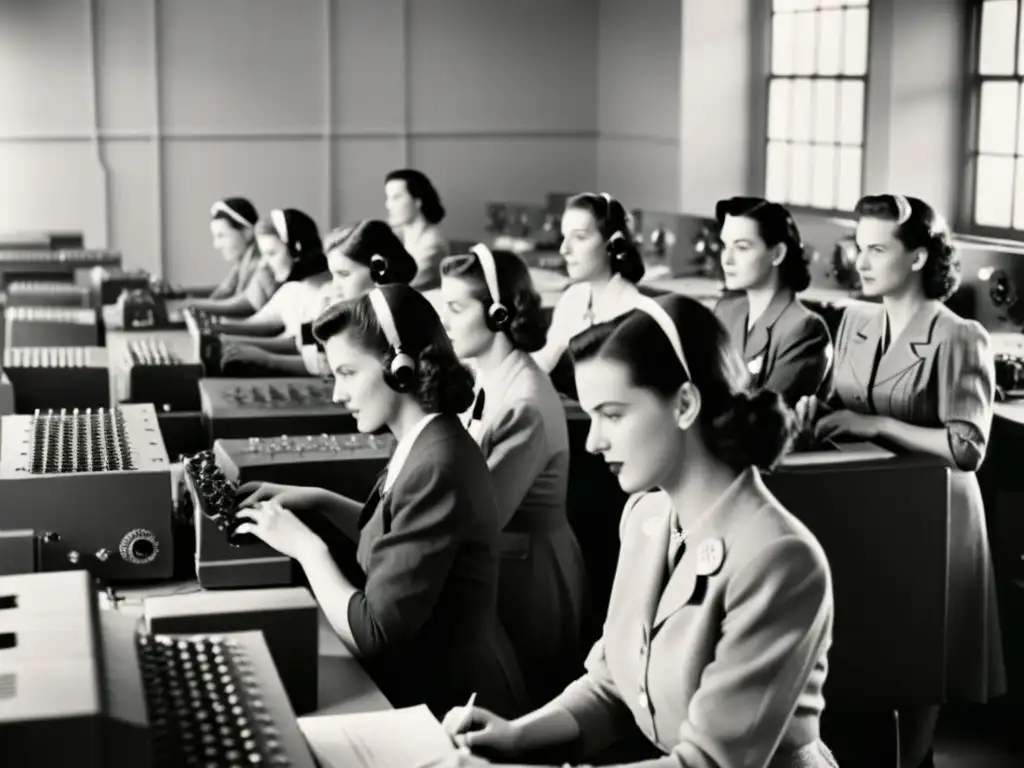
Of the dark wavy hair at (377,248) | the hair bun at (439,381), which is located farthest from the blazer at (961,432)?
the hair bun at (439,381)

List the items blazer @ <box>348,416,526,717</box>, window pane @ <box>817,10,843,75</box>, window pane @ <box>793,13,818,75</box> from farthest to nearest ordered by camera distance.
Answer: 1. window pane @ <box>793,13,818,75</box>
2. window pane @ <box>817,10,843,75</box>
3. blazer @ <box>348,416,526,717</box>

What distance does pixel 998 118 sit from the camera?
673 centimetres

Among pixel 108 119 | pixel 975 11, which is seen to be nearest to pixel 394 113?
pixel 108 119

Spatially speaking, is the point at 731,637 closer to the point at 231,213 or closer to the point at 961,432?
the point at 961,432

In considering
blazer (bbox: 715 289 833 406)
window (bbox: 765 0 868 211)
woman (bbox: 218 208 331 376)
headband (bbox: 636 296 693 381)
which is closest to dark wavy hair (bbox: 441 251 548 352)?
blazer (bbox: 715 289 833 406)

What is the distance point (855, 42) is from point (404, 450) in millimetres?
5766

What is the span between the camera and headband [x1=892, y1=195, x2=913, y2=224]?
389cm

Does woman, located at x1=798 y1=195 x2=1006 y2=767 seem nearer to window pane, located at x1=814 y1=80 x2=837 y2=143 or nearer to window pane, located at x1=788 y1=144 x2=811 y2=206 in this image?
window pane, located at x1=814 y1=80 x2=837 y2=143

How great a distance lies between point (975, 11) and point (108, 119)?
5.84 meters

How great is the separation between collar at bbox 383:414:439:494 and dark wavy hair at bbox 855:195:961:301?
5.57ft

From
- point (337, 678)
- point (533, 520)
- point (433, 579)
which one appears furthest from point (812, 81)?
point (337, 678)

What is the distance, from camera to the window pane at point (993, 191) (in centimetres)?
668

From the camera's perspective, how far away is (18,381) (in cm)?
414

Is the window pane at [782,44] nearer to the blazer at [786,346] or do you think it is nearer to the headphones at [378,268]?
the blazer at [786,346]
